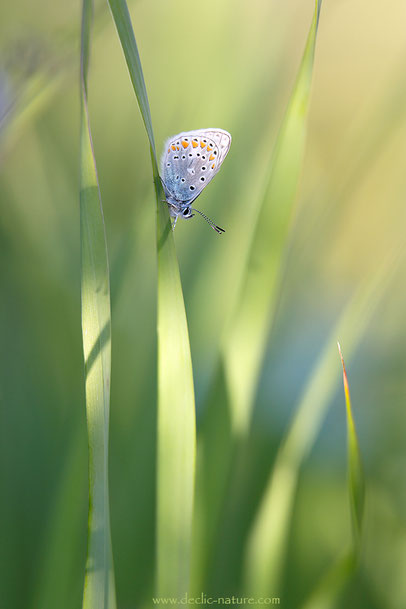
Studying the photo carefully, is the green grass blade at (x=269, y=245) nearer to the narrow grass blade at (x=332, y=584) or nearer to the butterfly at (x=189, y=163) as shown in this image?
the butterfly at (x=189, y=163)

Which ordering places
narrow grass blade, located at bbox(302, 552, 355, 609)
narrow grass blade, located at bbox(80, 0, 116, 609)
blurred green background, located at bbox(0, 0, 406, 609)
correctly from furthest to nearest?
blurred green background, located at bbox(0, 0, 406, 609) < narrow grass blade, located at bbox(302, 552, 355, 609) < narrow grass blade, located at bbox(80, 0, 116, 609)

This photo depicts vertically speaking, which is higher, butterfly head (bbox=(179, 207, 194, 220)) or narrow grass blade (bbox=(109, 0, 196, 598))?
butterfly head (bbox=(179, 207, 194, 220))

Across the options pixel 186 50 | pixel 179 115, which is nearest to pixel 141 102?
pixel 179 115

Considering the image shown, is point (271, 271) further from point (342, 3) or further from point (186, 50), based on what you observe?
point (342, 3)

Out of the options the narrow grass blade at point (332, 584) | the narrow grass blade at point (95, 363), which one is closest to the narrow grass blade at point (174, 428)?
the narrow grass blade at point (95, 363)

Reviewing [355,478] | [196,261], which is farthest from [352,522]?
[196,261]

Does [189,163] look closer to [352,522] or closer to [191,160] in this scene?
[191,160]

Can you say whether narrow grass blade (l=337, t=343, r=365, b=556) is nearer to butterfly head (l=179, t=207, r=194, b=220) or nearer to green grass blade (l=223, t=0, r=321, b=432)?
green grass blade (l=223, t=0, r=321, b=432)

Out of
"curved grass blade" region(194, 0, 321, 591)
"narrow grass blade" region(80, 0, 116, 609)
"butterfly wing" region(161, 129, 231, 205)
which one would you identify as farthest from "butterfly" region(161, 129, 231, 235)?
"narrow grass blade" region(80, 0, 116, 609)
